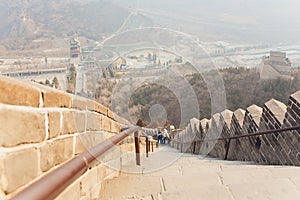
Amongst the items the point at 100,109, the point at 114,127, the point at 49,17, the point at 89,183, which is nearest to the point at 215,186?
the point at 89,183

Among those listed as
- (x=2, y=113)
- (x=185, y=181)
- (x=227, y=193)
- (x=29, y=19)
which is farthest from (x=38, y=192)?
(x=29, y=19)

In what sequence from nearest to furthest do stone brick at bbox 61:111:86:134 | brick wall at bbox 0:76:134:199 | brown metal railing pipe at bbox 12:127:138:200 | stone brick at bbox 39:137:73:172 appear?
brown metal railing pipe at bbox 12:127:138:200
brick wall at bbox 0:76:134:199
stone brick at bbox 39:137:73:172
stone brick at bbox 61:111:86:134

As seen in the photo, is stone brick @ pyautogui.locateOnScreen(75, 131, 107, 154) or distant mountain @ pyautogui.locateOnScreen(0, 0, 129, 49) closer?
stone brick @ pyautogui.locateOnScreen(75, 131, 107, 154)

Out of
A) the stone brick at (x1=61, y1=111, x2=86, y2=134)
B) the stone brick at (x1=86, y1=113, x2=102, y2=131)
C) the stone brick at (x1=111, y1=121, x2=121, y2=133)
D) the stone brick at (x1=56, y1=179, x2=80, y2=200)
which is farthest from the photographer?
the stone brick at (x1=111, y1=121, x2=121, y2=133)

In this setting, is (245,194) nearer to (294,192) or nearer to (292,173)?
(294,192)

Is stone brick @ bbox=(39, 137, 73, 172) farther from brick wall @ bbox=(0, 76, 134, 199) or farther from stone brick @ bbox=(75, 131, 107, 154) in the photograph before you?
stone brick @ bbox=(75, 131, 107, 154)

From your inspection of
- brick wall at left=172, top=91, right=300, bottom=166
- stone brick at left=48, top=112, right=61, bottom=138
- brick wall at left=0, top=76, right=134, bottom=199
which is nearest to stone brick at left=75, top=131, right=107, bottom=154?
brick wall at left=0, top=76, right=134, bottom=199

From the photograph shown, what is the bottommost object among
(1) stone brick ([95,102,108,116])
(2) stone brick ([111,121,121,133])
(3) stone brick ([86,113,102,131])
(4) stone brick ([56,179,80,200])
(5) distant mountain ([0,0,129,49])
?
(4) stone brick ([56,179,80,200])

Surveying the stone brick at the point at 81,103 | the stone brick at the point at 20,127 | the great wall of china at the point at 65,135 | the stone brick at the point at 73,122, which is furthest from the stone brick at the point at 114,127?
the stone brick at the point at 20,127
